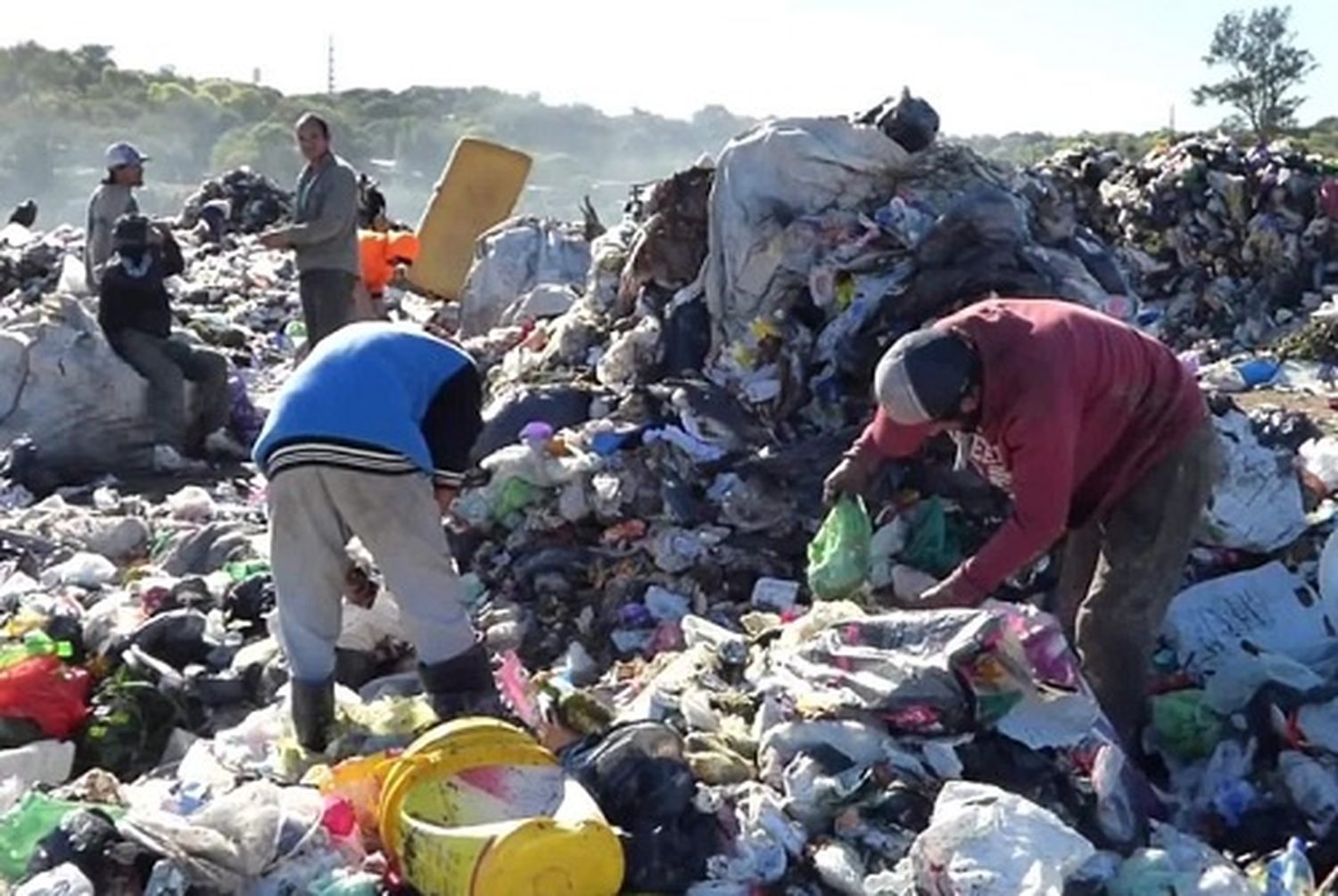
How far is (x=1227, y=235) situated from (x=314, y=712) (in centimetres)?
1135

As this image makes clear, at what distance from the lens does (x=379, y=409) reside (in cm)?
424

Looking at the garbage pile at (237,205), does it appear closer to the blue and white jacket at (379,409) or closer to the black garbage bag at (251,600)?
the black garbage bag at (251,600)

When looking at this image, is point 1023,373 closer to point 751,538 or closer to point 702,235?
point 751,538

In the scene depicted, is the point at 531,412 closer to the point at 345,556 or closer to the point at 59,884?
the point at 345,556

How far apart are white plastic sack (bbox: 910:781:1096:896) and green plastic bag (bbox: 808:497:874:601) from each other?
1463mm

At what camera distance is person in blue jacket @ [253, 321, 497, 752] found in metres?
4.24

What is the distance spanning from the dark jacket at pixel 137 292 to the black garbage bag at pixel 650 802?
210 inches

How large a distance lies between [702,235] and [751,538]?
1.89 meters

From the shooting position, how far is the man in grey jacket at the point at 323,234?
7.83 m

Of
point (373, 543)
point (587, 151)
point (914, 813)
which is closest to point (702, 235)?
point (373, 543)

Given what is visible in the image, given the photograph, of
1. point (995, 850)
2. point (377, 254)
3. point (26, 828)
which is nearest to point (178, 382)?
point (377, 254)

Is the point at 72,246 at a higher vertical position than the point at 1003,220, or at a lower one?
lower

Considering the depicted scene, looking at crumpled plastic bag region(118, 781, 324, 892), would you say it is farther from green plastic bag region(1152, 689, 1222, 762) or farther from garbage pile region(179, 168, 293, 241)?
garbage pile region(179, 168, 293, 241)

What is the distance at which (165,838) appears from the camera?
3.54 meters
